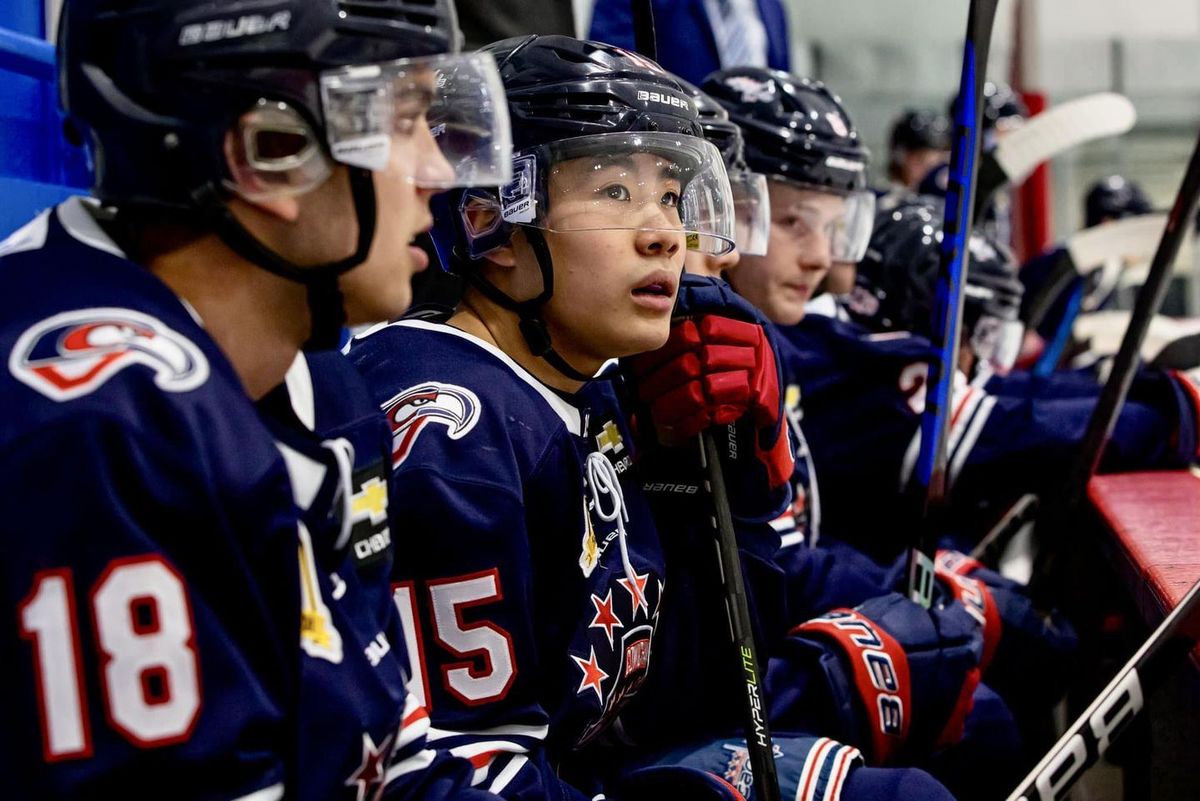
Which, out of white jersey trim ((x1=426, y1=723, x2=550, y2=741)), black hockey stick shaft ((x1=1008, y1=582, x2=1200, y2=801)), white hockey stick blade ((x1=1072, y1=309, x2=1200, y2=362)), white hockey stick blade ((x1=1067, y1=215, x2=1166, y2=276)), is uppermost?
white hockey stick blade ((x1=1067, y1=215, x2=1166, y2=276))

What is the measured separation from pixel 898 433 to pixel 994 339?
0.58 meters

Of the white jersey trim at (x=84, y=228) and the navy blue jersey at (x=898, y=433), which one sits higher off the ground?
the white jersey trim at (x=84, y=228)

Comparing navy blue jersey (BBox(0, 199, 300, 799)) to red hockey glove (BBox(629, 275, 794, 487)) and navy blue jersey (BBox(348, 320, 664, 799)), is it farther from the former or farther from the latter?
red hockey glove (BBox(629, 275, 794, 487))

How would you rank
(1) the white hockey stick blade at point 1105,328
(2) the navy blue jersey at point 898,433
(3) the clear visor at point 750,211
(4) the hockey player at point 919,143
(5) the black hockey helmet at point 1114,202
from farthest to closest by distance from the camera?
(5) the black hockey helmet at point 1114,202 → (4) the hockey player at point 919,143 → (1) the white hockey stick blade at point 1105,328 → (2) the navy blue jersey at point 898,433 → (3) the clear visor at point 750,211

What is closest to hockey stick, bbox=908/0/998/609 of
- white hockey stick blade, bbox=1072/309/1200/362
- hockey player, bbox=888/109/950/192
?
white hockey stick blade, bbox=1072/309/1200/362

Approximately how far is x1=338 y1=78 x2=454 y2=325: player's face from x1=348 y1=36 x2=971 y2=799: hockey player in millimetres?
193

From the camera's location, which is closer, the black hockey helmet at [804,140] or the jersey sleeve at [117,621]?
the jersey sleeve at [117,621]

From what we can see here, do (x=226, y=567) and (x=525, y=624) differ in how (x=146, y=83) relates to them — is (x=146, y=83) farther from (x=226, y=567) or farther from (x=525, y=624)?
(x=525, y=624)

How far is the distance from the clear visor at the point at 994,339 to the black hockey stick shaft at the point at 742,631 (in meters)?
1.33

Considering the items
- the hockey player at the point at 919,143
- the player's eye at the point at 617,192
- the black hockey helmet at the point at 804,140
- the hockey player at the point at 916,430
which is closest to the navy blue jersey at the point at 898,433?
the hockey player at the point at 916,430

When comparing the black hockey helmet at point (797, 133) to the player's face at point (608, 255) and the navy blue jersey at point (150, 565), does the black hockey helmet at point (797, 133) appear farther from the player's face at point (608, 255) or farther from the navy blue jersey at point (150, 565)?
the navy blue jersey at point (150, 565)

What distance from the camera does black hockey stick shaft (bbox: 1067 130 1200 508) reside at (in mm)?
1895

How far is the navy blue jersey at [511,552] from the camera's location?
3.91 ft

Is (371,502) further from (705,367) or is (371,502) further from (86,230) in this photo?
(705,367)
